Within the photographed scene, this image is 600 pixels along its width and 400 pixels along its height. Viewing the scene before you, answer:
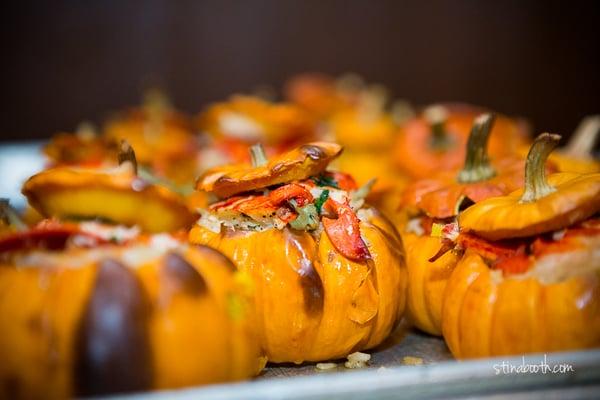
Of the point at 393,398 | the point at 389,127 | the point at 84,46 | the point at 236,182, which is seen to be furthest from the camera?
the point at 84,46

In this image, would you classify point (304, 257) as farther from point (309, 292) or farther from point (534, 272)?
point (534, 272)

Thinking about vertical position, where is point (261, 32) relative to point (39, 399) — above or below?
above

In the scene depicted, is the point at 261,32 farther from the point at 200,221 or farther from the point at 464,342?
the point at 464,342

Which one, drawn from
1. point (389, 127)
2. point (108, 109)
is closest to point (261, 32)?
point (108, 109)

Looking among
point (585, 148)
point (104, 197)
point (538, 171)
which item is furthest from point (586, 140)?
point (104, 197)

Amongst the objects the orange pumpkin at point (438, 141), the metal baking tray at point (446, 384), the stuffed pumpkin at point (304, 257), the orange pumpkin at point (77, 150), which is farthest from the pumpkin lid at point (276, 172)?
the orange pumpkin at point (438, 141)

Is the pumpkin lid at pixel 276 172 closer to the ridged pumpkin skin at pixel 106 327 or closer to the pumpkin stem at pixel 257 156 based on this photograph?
the pumpkin stem at pixel 257 156
